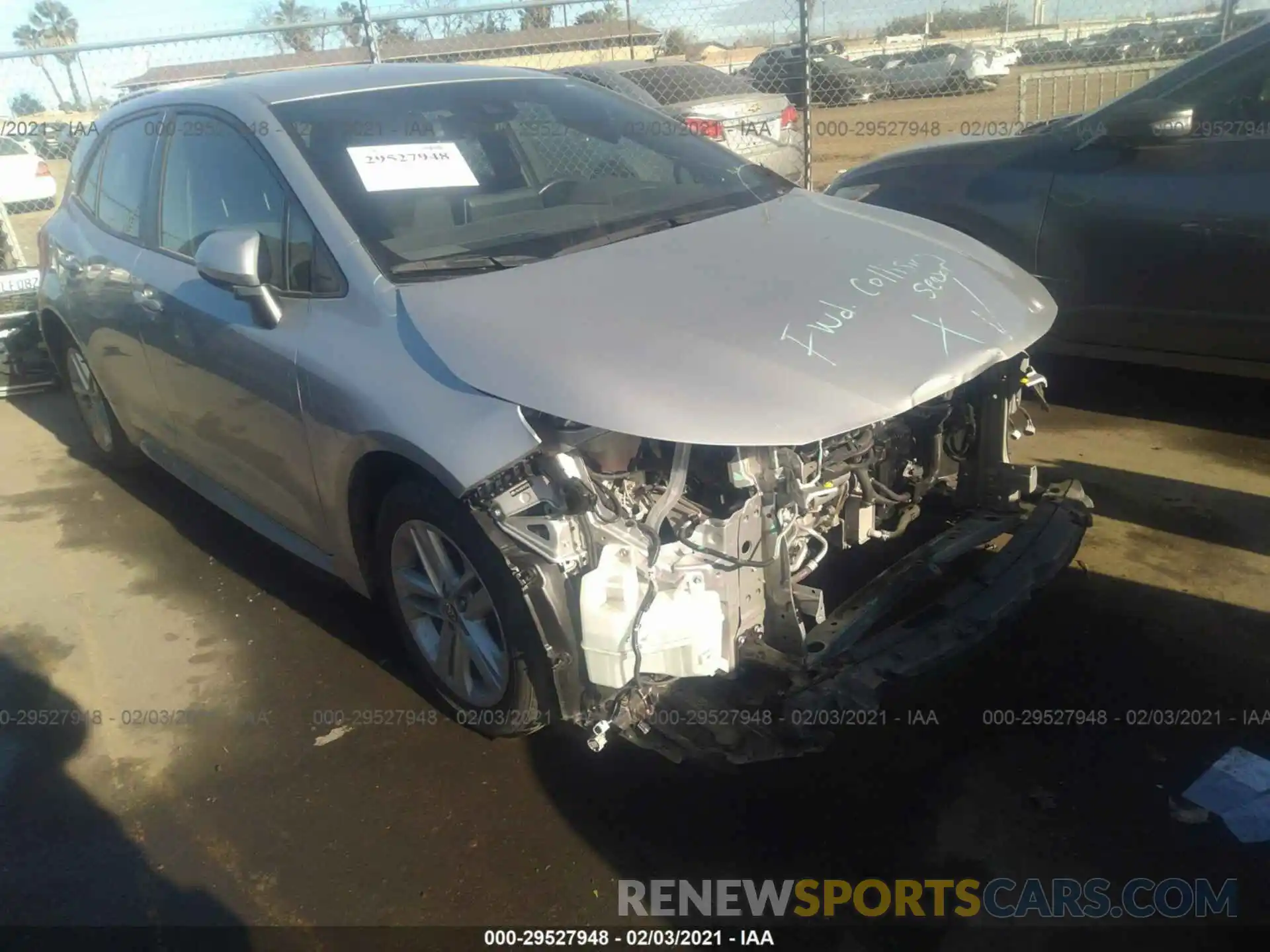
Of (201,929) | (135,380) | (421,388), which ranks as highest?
(421,388)

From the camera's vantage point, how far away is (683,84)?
986 centimetres

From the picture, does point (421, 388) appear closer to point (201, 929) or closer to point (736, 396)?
point (736, 396)

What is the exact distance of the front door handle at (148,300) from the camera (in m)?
3.69

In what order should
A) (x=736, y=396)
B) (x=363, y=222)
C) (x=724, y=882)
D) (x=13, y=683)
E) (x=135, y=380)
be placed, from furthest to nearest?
(x=135, y=380)
(x=13, y=683)
(x=363, y=222)
(x=724, y=882)
(x=736, y=396)

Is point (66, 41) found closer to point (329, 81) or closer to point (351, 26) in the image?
point (351, 26)

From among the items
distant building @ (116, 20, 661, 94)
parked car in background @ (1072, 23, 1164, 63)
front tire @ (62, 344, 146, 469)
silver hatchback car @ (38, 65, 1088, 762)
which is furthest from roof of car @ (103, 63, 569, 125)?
parked car in background @ (1072, 23, 1164, 63)

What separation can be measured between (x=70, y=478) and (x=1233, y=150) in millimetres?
5969

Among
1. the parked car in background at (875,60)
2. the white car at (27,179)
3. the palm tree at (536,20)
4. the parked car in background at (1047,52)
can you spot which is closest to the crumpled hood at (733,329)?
the palm tree at (536,20)

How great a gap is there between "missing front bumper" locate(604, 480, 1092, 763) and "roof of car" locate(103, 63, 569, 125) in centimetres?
236

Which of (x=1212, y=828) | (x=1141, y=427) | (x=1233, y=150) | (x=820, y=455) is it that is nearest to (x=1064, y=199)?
(x=1233, y=150)

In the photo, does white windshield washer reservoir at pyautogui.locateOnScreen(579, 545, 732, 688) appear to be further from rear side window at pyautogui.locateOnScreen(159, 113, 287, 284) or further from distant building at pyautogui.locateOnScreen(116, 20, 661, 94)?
distant building at pyautogui.locateOnScreen(116, 20, 661, 94)

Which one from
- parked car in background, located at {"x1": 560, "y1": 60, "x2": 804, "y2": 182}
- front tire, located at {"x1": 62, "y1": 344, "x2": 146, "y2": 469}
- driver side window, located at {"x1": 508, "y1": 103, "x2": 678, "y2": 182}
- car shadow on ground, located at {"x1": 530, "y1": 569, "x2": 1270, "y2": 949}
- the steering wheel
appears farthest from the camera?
parked car in background, located at {"x1": 560, "y1": 60, "x2": 804, "y2": 182}

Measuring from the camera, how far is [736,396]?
7.48 ft

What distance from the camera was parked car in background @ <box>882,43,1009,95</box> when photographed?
13875 millimetres
